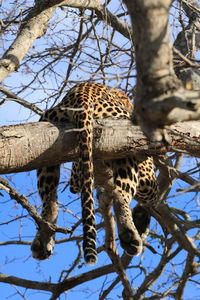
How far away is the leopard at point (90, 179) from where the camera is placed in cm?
508

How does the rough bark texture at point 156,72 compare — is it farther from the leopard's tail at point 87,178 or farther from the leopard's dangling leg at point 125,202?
the leopard's dangling leg at point 125,202

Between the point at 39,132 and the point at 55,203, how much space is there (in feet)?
3.25

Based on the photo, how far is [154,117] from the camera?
282 centimetres

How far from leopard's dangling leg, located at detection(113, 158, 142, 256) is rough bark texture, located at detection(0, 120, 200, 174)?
1.41 feet

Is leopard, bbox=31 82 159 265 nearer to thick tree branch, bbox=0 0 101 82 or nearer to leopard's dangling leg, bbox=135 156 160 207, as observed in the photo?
leopard's dangling leg, bbox=135 156 160 207

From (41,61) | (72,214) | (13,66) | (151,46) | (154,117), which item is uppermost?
(41,61)

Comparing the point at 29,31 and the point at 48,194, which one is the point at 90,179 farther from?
the point at 29,31

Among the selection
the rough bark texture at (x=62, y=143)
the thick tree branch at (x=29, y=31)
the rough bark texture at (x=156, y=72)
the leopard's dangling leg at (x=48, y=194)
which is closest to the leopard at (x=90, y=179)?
the leopard's dangling leg at (x=48, y=194)

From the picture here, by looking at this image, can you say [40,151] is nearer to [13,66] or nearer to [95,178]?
[95,178]

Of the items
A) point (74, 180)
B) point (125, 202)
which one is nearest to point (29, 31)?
point (74, 180)

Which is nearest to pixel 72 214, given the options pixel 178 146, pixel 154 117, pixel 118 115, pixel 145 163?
pixel 145 163

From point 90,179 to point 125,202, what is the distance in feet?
1.98

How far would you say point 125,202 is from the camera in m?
5.62

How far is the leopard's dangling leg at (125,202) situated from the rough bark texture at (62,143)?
0.43 meters
